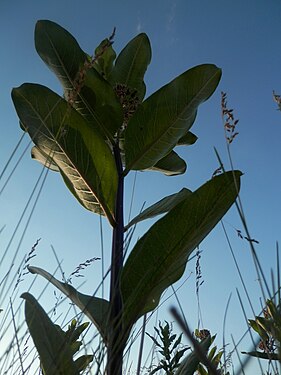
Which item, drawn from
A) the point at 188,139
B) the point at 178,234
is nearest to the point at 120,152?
the point at 188,139

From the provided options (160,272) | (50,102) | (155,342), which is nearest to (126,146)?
(50,102)

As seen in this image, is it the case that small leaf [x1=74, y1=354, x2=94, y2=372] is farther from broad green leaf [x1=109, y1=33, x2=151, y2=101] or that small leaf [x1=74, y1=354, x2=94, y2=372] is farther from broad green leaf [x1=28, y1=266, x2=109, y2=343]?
broad green leaf [x1=109, y1=33, x2=151, y2=101]

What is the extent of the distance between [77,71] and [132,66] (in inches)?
12.7

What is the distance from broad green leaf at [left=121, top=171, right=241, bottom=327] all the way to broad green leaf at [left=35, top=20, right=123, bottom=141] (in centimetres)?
64

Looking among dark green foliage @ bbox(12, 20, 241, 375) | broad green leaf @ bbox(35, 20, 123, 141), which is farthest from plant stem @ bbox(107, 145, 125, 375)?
broad green leaf @ bbox(35, 20, 123, 141)

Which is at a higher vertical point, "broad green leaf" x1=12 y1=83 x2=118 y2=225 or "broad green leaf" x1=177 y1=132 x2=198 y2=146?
"broad green leaf" x1=177 y1=132 x2=198 y2=146

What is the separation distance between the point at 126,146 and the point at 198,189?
0.50 metres

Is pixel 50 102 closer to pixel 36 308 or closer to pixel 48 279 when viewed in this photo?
pixel 48 279

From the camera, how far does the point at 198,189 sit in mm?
1283

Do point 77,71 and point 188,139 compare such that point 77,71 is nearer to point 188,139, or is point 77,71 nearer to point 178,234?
point 188,139

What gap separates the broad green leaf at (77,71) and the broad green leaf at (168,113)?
154 millimetres

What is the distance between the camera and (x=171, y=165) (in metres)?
2.24

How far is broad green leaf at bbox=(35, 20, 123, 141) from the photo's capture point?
1793 mm

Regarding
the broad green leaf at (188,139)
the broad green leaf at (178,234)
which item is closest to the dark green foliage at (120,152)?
the broad green leaf at (178,234)
